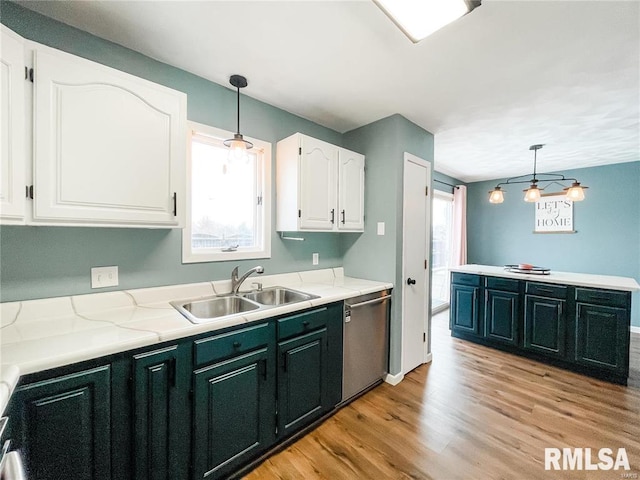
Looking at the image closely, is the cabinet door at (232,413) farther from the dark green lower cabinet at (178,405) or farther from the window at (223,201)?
the window at (223,201)

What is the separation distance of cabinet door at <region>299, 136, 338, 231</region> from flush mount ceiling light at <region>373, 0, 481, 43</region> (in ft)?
3.71

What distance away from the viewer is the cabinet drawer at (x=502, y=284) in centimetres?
315

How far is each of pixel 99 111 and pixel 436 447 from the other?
9.04 feet

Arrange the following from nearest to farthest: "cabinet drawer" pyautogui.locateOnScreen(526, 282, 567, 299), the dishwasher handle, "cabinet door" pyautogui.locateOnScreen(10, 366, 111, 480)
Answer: "cabinet door" pyautogui.locateOnScreen(10, 366, 111, 480), the dishwasher handle, "cabinet drawer" pyautogui.locateOnScreen(526, 282, 567, 299)

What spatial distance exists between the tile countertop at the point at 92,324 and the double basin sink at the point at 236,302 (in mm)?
96

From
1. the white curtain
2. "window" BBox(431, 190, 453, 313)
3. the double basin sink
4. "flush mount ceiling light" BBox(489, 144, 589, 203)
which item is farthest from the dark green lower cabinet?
the white curtain

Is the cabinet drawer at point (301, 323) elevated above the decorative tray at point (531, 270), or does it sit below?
below

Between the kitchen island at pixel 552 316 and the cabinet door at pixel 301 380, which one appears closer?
the cabinet door at pixel 301 380

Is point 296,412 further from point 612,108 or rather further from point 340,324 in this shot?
point 612,108

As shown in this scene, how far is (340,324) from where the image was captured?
209cm

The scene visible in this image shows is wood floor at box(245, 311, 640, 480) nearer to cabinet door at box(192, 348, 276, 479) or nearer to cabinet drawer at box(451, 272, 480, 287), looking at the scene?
cabinet door at box(192, 348, 276, 479)

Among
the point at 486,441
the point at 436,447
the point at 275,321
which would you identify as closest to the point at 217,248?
the point at 275,321

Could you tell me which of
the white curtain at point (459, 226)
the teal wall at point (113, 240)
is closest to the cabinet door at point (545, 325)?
the white curtain at point (459, 226)

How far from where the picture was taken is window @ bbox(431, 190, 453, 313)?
4887 mm
